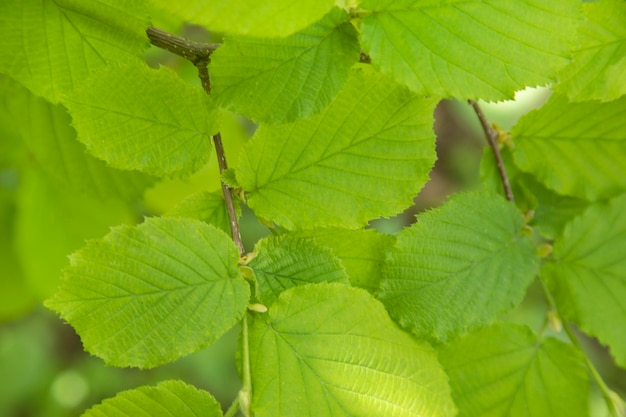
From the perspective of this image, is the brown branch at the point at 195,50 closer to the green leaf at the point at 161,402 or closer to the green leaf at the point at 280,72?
the green leaf at the point at 280,72

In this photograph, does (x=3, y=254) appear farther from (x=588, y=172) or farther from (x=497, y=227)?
(x=588, y=172)

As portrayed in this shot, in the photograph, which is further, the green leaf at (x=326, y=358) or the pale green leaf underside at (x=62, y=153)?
the pale green leaf underside at (x=62, y=153)

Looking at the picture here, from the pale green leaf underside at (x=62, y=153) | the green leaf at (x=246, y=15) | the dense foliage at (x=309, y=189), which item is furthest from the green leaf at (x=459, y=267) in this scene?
the pale green leaf underside at (x=62, y=153)

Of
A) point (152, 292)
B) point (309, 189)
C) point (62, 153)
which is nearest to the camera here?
point (152, 292)

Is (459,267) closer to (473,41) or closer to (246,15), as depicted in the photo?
(473,41)

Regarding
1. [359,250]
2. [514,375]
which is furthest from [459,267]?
[514,375]

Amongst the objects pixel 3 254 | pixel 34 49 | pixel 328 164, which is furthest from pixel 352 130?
pixel 3 254
